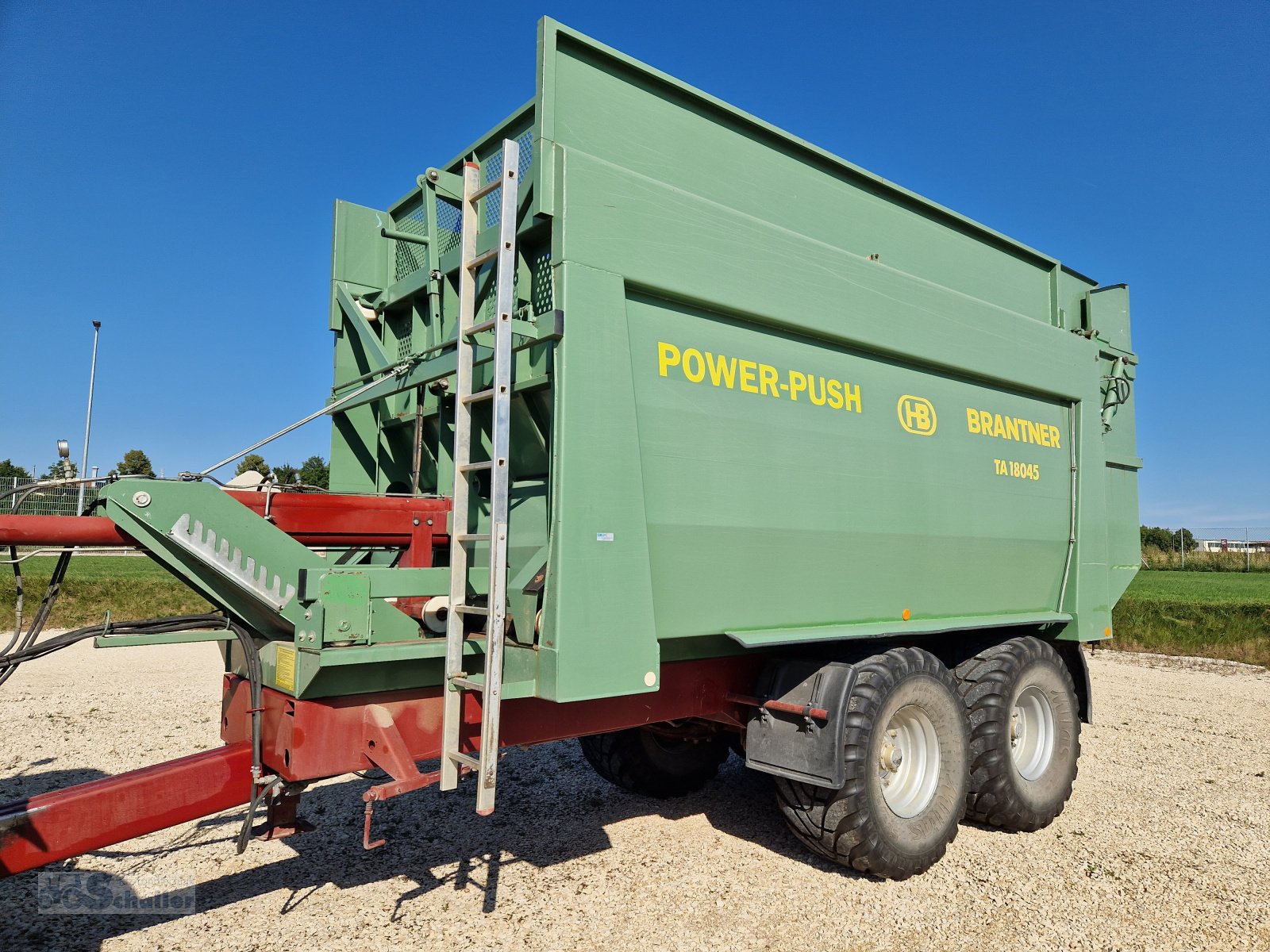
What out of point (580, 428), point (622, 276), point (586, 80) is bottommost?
point (580, 428)

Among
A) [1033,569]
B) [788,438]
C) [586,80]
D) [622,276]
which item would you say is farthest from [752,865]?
[586,80]

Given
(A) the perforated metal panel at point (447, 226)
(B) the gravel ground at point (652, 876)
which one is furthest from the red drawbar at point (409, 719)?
(A) the perforated metal panel at point (447, 226)

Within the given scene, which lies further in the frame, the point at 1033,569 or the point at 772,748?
the point at 1033,569

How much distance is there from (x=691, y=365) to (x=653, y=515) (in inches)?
26.6

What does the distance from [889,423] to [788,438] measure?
79cm

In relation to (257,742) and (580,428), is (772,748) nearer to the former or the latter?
(580,428)

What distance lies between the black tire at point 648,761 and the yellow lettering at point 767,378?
8.11 ft

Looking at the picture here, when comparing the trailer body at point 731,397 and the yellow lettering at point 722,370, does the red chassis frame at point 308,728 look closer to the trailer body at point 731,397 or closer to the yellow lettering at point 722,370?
the trailer body at point 731,397

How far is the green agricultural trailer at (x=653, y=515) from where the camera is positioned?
3072 mm

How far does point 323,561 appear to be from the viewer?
10.6 feet

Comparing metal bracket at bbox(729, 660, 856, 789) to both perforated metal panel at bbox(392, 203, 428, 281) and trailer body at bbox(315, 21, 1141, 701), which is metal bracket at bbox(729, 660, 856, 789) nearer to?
trailer body at bbox(315, 21, 1141, 701)

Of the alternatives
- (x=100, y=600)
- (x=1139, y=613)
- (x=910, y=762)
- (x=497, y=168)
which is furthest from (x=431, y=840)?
(x=1139, y=613)

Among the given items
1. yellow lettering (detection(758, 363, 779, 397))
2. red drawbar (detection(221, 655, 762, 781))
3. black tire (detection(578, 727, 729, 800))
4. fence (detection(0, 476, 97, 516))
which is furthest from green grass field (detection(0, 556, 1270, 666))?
yellow lettering (detection(758, 363, 779, 397))

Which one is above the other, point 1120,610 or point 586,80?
point 586,80
